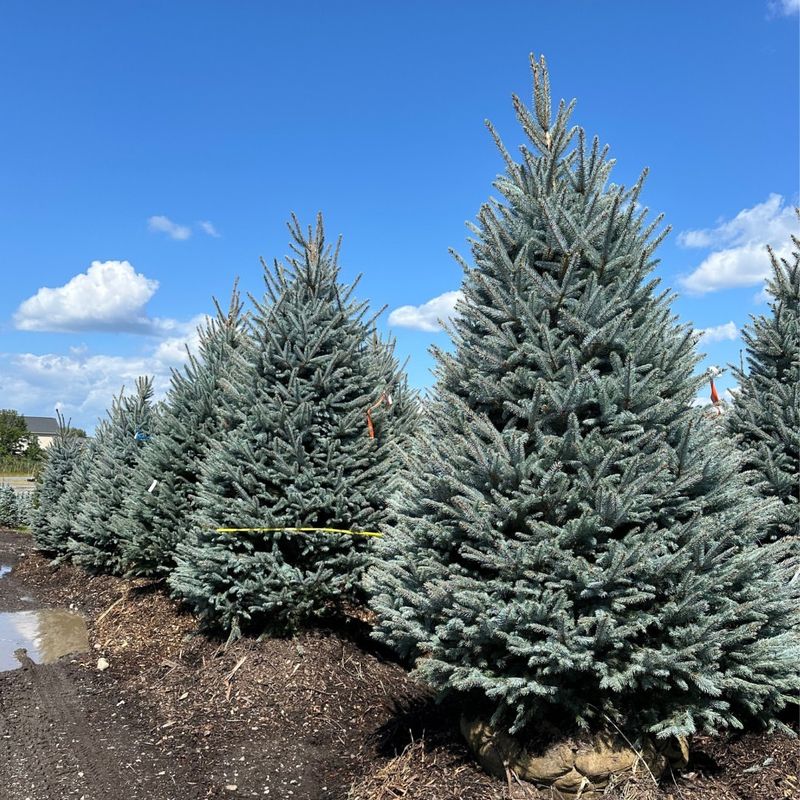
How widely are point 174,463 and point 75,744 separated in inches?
153

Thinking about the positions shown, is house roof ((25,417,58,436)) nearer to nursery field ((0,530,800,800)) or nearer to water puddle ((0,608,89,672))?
water puddle ((0,608,89,672))

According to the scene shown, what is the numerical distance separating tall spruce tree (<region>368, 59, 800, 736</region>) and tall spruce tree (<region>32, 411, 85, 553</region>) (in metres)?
12.2

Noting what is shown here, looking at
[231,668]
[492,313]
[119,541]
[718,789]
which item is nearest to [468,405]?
[492,313]

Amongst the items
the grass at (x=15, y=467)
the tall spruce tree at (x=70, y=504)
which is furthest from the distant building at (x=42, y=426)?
the tall spruce tree at (x=70, y=504)

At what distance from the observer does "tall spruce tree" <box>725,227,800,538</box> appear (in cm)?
508

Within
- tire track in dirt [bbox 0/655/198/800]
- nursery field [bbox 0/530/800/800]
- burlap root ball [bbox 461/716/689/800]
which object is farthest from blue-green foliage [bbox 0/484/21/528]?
burlap root ball [bbox 461/716/689/800]

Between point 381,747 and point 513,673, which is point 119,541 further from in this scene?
point 513,673

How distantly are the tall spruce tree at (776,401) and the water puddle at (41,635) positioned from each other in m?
7.57

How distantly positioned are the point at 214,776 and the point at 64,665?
3.59m

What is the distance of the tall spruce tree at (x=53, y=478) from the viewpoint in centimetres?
1371

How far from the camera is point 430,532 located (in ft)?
12.0

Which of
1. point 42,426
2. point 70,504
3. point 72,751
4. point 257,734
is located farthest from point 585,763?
point 42,426

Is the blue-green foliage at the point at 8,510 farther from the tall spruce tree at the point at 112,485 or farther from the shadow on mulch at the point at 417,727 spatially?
the shadow on mulch at the point at 417,727

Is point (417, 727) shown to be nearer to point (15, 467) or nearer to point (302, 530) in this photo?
point (302, 530)
